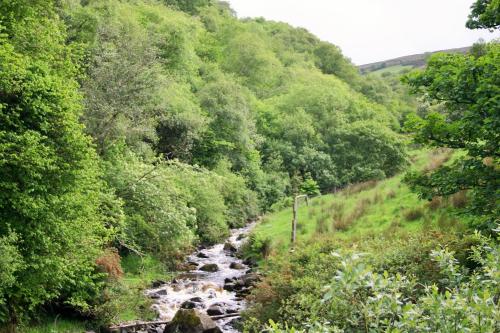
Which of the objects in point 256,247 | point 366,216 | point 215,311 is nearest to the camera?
point 215,311

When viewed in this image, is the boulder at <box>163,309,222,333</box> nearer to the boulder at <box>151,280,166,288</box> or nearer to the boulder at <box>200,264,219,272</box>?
the boulder at <box>151,280,166,288</box>

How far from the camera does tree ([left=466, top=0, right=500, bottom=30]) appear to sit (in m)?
13.4

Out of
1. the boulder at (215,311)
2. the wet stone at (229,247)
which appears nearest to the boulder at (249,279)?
the boulder at (215,311)

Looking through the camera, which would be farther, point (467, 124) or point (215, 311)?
point (215, 311)

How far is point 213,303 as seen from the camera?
2027 cm

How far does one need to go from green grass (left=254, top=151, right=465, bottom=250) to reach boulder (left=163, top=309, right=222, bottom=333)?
6729mm

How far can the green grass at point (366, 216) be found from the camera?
19.6m

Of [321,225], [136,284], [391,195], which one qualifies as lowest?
[136,284]

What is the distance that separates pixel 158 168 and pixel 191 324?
958 cm

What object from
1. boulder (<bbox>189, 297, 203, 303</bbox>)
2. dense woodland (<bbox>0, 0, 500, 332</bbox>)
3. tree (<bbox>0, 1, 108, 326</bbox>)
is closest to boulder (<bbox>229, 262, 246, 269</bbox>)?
dense woodland (<bbox>0, 0, 500, 332</bbox>)

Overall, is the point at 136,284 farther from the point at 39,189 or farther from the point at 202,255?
the point at 202,255

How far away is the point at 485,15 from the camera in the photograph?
1380cm

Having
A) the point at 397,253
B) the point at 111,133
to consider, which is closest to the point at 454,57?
the point at 397,253

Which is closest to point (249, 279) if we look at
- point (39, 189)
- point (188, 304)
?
point (188, 304)
